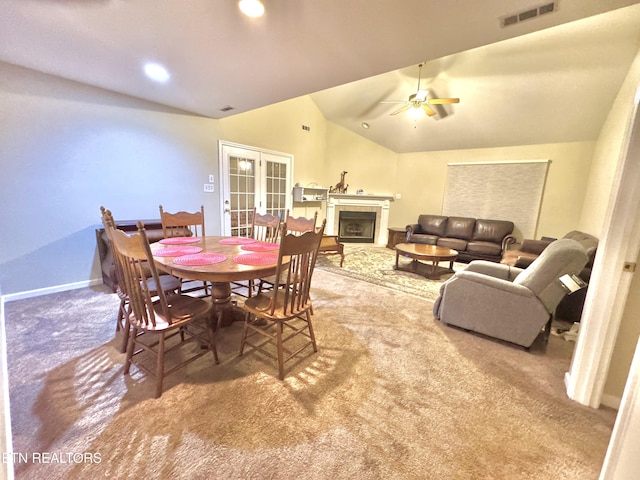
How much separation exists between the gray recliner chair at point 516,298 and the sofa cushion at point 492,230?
3.02 metres

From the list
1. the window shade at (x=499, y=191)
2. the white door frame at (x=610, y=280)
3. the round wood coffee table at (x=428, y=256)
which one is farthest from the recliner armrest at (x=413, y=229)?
the white door frame at (x=610, y=280)

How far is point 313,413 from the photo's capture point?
56.4 inches

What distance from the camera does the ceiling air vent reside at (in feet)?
4.87

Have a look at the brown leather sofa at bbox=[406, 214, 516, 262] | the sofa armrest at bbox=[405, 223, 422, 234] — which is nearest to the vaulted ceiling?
the brown leather sofa at bbox=[406, 214, 516, 262]

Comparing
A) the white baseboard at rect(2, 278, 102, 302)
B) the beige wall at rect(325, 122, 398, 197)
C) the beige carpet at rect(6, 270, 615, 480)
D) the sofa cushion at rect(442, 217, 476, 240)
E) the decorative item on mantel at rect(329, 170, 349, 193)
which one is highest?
the beige wall at rect(325, 122, 398, 197)

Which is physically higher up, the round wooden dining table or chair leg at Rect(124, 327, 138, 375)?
the round wooden dining table

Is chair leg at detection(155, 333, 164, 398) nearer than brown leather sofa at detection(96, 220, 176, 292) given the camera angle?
Yes

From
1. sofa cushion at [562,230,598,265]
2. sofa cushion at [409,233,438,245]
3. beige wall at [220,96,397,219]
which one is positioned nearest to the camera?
sofa cushion at [562,230,598,265]

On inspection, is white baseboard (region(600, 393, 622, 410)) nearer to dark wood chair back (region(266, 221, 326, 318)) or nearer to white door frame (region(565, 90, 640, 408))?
white door frame (region(565, 90, 640, 408))

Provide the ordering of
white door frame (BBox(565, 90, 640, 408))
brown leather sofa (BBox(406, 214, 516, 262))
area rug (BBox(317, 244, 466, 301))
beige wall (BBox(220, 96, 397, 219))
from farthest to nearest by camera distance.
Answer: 1. brown leather sofa (BBox(406, 214, 516, 262))
2. beige wall (BBox(220, 96, 397, 219))
3. area rug (BBox(317, 244, 466, 301))
4. white door frame (BBox(565, 90, 640, 408))

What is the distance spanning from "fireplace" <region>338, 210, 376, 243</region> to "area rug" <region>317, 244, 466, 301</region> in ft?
3.40

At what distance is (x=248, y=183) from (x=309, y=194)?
5.32ft

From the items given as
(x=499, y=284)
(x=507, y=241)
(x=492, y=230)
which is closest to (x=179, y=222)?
(x=499, y=284)

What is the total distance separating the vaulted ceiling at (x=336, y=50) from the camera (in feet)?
5.31
